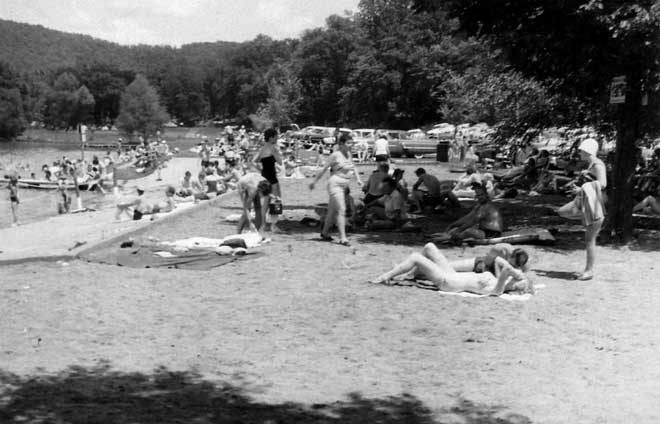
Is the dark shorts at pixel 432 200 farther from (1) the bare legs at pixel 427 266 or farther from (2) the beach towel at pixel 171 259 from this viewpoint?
(1) the bare legs at pixel 427 266

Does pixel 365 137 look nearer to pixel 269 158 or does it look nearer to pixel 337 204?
pixel 269 158

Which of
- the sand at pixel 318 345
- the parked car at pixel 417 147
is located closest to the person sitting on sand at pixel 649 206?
the sand at pixel 318 345

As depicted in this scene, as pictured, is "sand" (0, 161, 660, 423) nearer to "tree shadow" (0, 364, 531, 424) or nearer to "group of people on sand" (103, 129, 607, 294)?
"tree shadow" (0, 364, 531, 424)

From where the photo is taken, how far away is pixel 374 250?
11117mm

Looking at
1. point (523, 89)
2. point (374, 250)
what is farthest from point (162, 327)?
point (523, 89)

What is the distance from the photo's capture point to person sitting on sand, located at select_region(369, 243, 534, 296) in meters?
8.30

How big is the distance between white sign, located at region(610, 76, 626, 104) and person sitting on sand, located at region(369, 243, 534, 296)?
4.00 m

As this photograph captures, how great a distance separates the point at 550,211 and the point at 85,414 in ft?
41.2

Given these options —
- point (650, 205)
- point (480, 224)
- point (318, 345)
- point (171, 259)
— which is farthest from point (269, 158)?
point (650, 205)

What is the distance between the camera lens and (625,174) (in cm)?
1167

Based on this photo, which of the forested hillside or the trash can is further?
the forested hillside

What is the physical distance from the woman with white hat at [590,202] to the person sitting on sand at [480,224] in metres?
2.48

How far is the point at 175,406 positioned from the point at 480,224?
769cm

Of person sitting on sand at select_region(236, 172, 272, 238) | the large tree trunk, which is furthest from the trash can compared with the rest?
person sitting on sand at select_region(236, 172, 272, 238)
